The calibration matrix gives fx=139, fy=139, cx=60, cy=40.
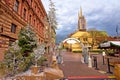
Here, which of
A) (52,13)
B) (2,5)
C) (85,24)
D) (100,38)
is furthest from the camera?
(85,24)

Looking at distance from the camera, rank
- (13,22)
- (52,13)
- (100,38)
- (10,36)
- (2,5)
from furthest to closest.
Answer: (100,38), (52,13), (13,22), (10,36), (2,5)

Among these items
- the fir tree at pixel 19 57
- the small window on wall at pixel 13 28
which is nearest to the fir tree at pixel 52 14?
the small window on wall at pixel 13 28

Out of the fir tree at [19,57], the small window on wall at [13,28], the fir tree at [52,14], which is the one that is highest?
the fir tree at [52,14]

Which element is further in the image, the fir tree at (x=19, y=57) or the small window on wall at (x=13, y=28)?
the small window on wall at (x=13, y=28)

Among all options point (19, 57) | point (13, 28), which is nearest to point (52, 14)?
point (13, 28)

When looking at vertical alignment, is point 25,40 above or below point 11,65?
above

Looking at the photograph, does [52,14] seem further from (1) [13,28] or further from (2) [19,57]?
(2) [19,57]

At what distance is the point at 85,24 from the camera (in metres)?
99.6

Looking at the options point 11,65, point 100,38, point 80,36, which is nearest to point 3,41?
point 11,65

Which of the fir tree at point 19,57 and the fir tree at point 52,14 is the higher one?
the fir tree at point 52,14

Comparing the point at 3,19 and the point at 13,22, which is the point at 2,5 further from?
the point at 13,22

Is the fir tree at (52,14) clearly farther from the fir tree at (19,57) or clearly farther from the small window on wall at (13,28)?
the fir tree at (19,57)

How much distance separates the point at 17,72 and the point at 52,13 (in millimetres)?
9393

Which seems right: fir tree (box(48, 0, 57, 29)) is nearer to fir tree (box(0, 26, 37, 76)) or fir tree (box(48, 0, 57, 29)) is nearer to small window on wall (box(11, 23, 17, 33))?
small window on wall (box(11, 23, 17, 33))
